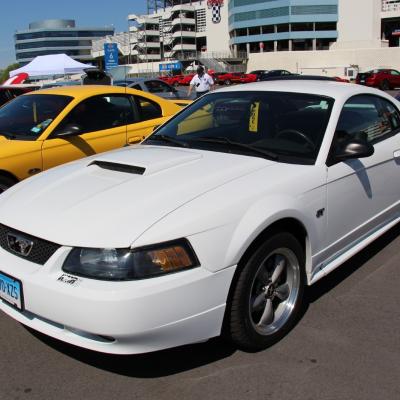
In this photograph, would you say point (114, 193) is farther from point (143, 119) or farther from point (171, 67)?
point (171, 67)

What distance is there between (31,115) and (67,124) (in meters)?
0.53

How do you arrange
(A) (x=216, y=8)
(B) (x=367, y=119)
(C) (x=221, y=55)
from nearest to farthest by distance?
1. (B) (x=367, y=119)
2. (C) (x=221, y=55)
3. (A) (x=216, y=8)

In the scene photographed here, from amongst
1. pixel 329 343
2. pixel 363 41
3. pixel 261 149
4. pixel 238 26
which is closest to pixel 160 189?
pixel 261 149

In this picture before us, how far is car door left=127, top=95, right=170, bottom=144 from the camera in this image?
21.3 ft

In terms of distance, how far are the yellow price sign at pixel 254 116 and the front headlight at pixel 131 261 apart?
1.51 m

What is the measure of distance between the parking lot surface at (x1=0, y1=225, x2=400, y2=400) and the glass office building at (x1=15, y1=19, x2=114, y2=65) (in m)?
150

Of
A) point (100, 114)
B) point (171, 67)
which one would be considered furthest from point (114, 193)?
point (171, 67)

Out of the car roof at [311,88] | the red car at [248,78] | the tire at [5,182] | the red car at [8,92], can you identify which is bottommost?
the tire at [5,182]

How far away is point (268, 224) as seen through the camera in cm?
286

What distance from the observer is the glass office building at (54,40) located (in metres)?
147

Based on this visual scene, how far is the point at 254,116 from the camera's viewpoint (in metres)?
3.89

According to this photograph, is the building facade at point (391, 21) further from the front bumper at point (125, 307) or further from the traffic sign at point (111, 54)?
the front bumper at point (125, 307)

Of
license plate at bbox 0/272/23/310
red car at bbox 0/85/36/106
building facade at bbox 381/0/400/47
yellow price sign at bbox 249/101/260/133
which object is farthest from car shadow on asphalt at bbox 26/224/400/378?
building facade at bbox 381/0/400/47

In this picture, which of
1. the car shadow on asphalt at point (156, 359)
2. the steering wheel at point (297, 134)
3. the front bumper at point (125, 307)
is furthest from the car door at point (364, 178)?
the front bumper at point (125, 307)
